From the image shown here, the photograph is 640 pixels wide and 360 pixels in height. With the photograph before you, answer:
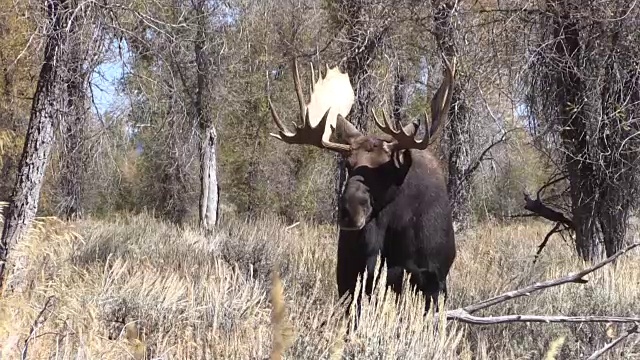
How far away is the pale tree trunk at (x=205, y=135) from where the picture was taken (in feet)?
50.2

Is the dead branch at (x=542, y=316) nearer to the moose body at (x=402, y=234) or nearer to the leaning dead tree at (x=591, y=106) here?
the moose body at (x=402, y=234)

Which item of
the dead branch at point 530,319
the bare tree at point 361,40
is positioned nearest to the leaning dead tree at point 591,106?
the bare tree at point 361,40

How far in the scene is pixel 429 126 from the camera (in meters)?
5.79

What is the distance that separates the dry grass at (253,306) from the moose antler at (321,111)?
1151mm

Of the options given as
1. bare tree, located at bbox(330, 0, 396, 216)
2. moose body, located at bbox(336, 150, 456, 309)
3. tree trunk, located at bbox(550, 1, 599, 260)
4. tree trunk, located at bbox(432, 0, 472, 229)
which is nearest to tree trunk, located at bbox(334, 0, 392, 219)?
bare tree, located at bbox(330, 0, 396, 216)

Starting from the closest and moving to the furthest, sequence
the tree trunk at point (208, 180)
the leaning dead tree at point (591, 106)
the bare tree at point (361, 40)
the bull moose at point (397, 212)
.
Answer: the bull moose at point (397, 212)
the leaning dead tree at point (591, 106)
the bare tree at point (361, 40)
the tree trunk at point (208, 180)

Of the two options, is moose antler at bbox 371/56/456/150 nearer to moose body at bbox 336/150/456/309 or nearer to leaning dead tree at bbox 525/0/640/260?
moose body at bbox 336/150/456/309

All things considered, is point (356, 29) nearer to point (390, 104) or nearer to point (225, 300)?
point (390, 104)

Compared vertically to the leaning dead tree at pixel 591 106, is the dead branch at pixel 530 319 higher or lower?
lower

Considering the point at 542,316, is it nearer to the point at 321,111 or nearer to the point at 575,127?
the point at 321,111

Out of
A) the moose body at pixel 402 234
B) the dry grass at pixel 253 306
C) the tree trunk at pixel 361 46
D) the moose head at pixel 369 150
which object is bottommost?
the dry grass at pixel 253 306

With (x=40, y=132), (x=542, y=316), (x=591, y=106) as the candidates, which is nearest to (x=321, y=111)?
(x=40, y=132)

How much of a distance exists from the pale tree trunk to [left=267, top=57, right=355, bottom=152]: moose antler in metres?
7.45

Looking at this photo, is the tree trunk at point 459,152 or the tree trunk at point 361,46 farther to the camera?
the tree trunk at point 459,152
